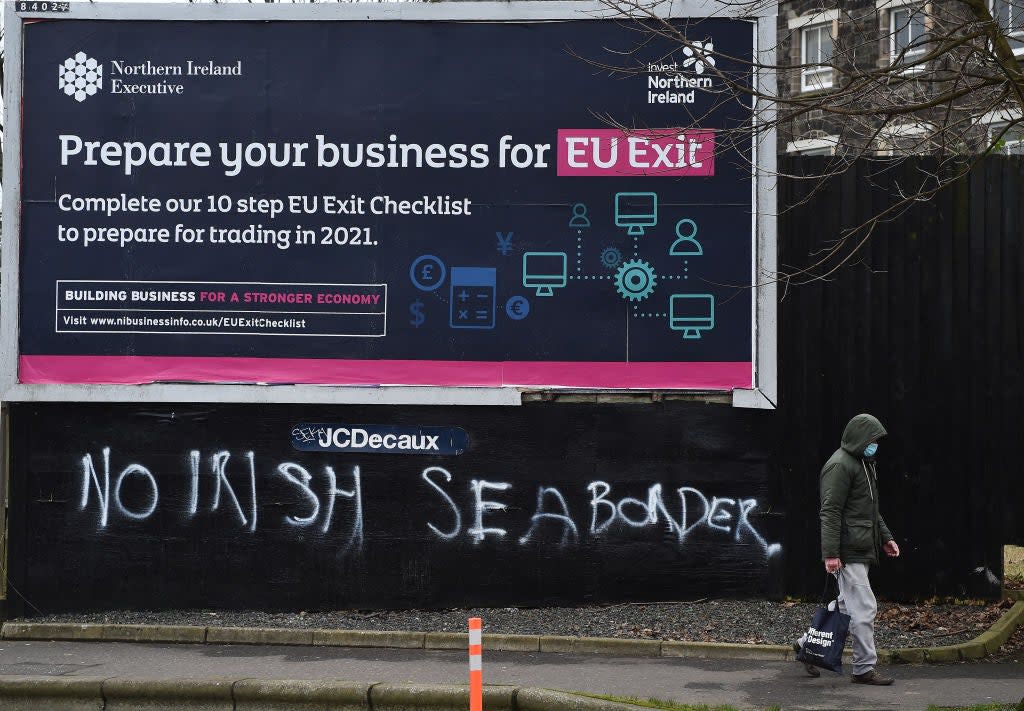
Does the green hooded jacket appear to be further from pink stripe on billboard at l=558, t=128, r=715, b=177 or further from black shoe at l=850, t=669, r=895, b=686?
pink stripe on billboard at l=558, t=128, r=715, b=177

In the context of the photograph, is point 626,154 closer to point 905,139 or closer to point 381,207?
point 381,207

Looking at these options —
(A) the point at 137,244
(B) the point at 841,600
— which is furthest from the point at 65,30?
(B) the point at 841,600

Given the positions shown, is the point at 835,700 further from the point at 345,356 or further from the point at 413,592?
the point at 345,356

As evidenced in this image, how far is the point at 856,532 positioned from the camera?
8.73m

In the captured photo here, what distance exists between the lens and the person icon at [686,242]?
11.0 metres

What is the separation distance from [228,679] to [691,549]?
4333mm

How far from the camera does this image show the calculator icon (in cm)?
1108

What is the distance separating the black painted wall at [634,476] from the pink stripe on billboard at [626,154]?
869 millimetres

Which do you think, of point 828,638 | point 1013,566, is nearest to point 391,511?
point 828,638

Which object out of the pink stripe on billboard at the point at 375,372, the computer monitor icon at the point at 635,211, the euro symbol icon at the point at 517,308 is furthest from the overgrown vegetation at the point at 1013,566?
the euro symbol icon at the point at 517,308

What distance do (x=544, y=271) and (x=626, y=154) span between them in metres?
1.26

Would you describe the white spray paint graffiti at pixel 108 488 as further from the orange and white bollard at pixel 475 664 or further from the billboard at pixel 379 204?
the orange and white bollard at pixel 475 664

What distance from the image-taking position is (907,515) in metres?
10.9

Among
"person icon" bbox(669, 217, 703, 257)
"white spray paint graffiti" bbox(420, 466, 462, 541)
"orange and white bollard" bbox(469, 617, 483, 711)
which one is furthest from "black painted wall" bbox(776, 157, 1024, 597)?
"orange and white bollard" bbox(469, 617, 483, 711)
